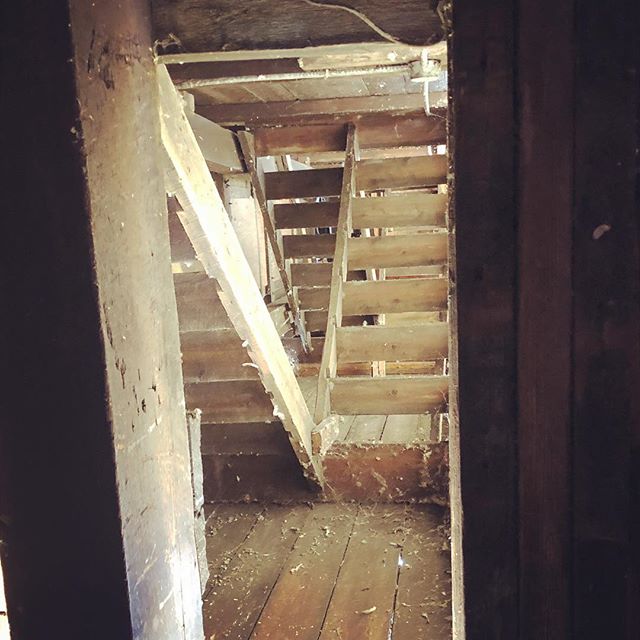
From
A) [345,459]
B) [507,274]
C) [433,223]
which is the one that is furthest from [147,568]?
[433,223]

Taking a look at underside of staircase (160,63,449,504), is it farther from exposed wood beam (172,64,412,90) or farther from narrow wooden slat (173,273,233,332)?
exposed wood beam (172,64,412,90)

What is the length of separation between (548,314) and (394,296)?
2.90 m

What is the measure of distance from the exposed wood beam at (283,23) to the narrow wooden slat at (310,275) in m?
3.95

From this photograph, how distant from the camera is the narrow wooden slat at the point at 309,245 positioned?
5355mm

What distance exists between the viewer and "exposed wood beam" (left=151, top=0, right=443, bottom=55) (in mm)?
1396

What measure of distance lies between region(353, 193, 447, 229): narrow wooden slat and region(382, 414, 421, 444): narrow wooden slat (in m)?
1.47

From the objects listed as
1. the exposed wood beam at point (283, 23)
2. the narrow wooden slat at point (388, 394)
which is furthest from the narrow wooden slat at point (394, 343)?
the exposed wood beam at point (283, 23)

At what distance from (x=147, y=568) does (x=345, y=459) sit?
9.45 ft

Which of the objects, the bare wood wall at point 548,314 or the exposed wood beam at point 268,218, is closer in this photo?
the bare wood wall at point 548,314

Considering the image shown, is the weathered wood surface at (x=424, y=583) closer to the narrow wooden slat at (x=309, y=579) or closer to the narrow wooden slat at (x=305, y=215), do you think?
the narrow wooden slat at (x=309, y=579)

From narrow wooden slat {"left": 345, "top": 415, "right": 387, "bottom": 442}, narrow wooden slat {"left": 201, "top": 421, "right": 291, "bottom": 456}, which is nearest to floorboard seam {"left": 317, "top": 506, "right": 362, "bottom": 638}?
narrow wooden slat {"left": 345, "top": 415, "right": 387, "bottom": 442}

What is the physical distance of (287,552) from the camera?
12.4ft

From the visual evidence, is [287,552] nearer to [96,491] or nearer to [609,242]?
[96,491]

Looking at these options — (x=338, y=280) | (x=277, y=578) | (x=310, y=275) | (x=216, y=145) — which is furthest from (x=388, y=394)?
(x=216, y=145)
